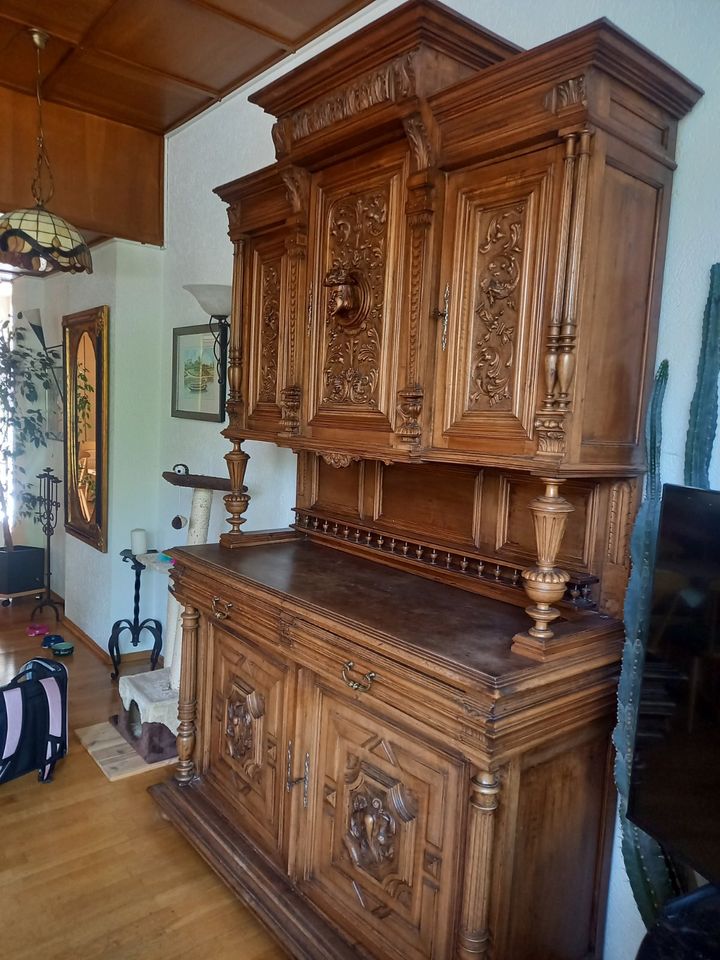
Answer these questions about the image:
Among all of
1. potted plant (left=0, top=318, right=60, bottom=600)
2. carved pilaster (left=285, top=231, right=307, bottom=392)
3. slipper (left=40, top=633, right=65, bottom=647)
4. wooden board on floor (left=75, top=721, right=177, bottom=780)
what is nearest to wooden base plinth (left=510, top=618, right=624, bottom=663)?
carved pilaster (left=285, top=231, right=307, bottom=392)

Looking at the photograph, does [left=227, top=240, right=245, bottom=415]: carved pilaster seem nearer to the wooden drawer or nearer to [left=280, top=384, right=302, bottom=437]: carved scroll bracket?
[left=280, top=384, right=302, bottom=437]: carved scroll bracket

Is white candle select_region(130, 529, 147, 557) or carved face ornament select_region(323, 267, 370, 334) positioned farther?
white candle select_region(130, 529, 147, 557)

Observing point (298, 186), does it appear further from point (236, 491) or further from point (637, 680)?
point (637, 680)

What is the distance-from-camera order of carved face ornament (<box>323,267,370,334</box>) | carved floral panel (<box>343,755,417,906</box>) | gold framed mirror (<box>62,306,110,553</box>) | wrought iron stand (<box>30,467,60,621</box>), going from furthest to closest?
wrought iron stand (<box>30,467,60,621</box>) < gold framed mirror (<box>62,306,110,553</box>) < carved face ornament (<box>323,267,370,334</box>) < carved floral panel (<box>343,755,417,906</box>)

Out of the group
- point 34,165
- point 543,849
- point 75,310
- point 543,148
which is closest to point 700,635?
point 543,849

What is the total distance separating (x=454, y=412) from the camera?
1614mm

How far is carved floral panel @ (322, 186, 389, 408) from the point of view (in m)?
1.79

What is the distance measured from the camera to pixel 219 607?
2119 millimetres

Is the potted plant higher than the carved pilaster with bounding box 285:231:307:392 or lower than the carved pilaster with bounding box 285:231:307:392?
lower

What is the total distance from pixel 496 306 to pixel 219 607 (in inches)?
48.0

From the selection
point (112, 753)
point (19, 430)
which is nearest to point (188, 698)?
point (112, 753)

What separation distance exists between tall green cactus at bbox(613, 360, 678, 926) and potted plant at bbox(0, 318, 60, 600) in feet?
A: 14.7

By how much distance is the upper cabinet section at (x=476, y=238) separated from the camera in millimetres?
1369

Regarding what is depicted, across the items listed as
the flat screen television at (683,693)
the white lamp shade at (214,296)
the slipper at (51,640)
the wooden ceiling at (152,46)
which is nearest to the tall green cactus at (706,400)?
the flat screen television at (683,693)
